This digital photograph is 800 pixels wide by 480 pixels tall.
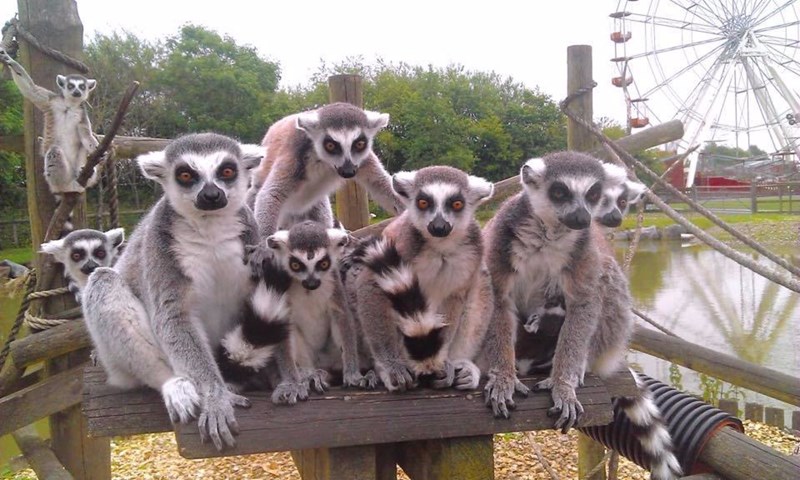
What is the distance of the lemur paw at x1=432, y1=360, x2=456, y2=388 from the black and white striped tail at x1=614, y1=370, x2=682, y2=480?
951mm

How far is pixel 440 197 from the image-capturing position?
8.41ft

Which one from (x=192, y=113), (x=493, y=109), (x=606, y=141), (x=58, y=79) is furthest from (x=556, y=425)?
(x=192, y=113)

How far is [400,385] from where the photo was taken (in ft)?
7.21

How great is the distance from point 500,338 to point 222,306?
113 centimetres

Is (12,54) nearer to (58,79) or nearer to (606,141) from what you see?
(58,79)

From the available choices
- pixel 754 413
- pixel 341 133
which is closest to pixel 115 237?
pixel 341 133

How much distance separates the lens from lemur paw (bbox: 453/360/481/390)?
2.29 meters

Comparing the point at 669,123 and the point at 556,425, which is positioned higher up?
the point at 669,123

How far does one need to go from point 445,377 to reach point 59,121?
11.4 feet

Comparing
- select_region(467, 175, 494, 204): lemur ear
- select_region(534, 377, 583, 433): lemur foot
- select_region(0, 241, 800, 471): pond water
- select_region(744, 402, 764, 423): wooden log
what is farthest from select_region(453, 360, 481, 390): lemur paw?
select_region(744, 402, 764, 423): wooden log

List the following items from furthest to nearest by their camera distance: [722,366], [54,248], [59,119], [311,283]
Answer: [59,119]
[54,248]
[722,366]
[311,283]

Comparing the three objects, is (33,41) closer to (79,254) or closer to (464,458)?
(79,254)

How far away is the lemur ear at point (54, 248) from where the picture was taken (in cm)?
383

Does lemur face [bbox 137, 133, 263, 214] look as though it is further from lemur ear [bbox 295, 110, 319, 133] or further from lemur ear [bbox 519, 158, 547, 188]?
lemur ear [bbox 519, 158, 547, 188]
